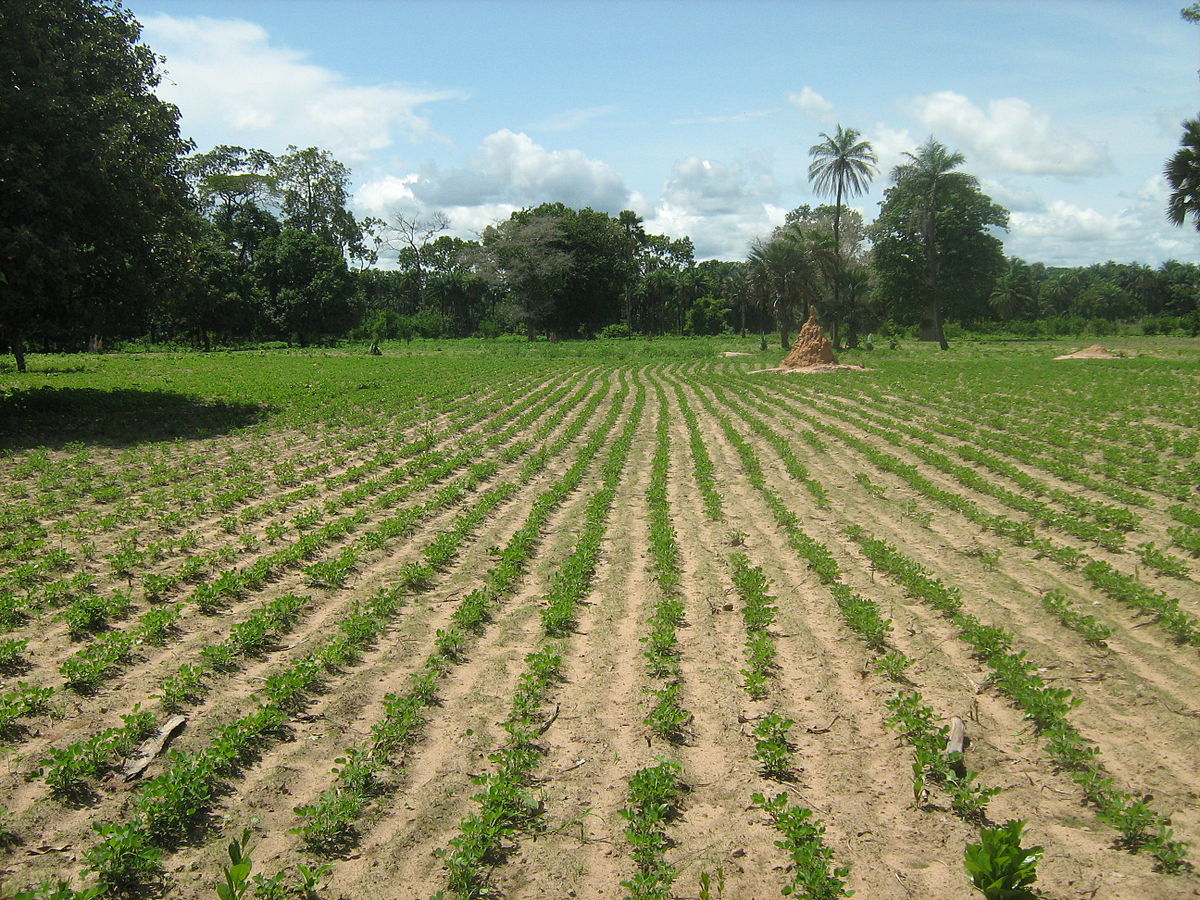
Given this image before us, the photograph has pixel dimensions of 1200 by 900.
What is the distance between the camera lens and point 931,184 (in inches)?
1965

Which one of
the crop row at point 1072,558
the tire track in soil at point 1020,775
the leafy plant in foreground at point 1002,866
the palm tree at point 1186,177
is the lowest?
the tire track in soil at point 1020,775

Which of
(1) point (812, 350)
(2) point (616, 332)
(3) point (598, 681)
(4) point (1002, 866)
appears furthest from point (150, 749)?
(2) point (616, 332)

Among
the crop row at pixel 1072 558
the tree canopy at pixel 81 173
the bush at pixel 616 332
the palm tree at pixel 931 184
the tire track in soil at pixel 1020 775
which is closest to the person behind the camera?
the tire track in soil at pixel 1020 775

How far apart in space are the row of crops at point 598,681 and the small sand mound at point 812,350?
22689mm

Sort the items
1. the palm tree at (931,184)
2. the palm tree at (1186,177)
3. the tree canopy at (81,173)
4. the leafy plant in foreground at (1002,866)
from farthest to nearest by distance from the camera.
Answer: the palm tree at (931,184) → the palm tree at (1186,177) → the tree canopy at (81,173) → the leafy plant in foreground at (1002,866)

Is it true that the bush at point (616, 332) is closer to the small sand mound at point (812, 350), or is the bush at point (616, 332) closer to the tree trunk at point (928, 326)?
the tree trunk at point (928, 326)

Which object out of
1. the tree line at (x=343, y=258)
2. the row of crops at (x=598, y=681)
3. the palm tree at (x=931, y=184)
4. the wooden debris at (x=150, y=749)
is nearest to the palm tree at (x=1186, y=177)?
the tree line at (x=343, y=258)

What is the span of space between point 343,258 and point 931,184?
130 ft

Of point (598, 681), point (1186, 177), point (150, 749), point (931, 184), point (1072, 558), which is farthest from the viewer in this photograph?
point (931, 184)

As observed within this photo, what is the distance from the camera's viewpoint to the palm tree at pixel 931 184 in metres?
49.2

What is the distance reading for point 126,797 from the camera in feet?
14.6

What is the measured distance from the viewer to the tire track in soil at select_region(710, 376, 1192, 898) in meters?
3.94

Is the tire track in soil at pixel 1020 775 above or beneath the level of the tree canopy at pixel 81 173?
beneath

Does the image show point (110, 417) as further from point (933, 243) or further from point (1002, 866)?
point (933, 243)
